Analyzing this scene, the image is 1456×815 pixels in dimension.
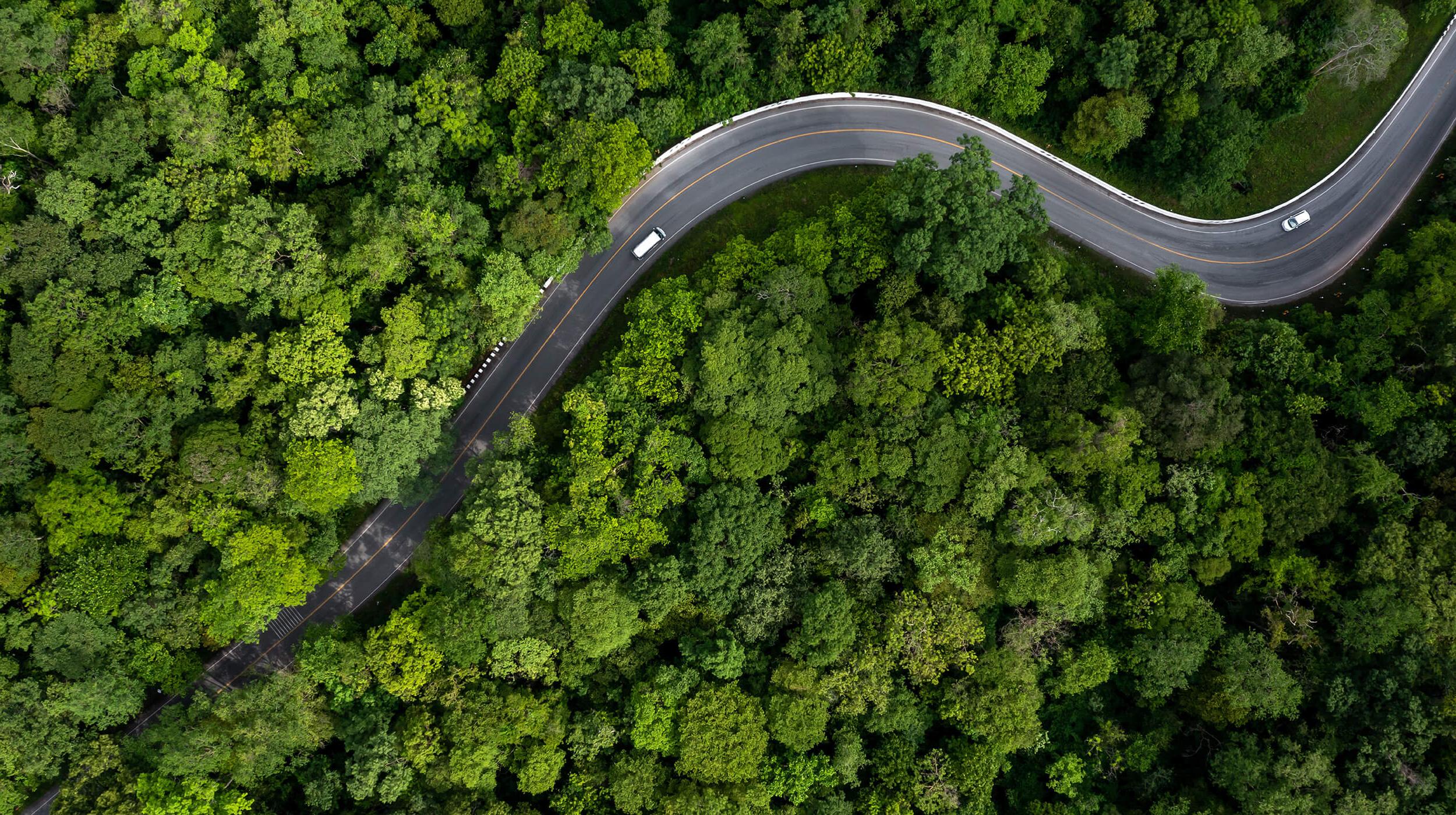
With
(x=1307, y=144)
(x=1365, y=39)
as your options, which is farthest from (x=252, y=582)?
(x=1365, y=39)

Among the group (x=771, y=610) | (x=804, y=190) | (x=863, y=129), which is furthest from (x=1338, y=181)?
(x=771, y=610)

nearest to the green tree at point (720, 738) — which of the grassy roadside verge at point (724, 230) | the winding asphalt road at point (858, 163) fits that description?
the grassy roadside verge at point (724, 230)

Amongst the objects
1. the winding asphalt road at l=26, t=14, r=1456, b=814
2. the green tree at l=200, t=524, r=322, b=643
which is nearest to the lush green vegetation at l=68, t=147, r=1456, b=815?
the green tree at l=200, t=524, r=322, b=643

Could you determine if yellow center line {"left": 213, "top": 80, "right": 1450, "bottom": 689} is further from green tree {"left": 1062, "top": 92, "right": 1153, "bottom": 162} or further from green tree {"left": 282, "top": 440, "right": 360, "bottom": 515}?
green tree {"left": 282, "top": 440, "right": 360, "bottom": 515}

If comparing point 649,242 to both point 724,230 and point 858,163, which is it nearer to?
point 724,230

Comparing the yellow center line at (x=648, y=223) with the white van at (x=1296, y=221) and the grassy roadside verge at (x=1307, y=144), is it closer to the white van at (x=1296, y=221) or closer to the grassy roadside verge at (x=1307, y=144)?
the white van at (x=1296, y=221)
